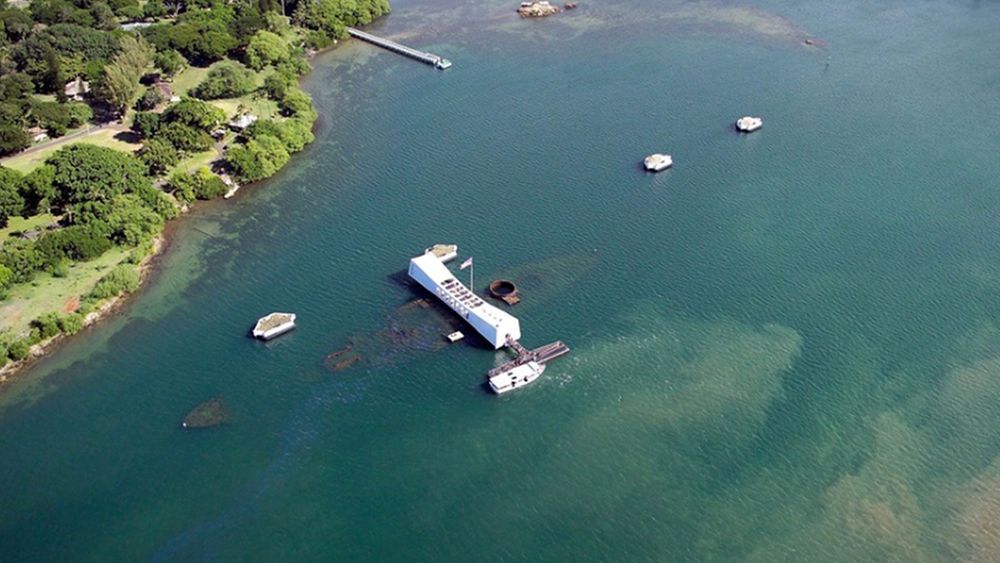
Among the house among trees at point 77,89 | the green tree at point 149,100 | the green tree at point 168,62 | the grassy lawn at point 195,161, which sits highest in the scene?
the green tree at point 168,62

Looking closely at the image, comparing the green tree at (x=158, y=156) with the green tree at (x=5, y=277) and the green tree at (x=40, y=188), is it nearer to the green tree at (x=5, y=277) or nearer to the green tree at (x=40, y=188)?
the green tree at (x=40, y=188)

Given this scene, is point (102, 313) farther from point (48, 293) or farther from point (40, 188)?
point (40, 188)

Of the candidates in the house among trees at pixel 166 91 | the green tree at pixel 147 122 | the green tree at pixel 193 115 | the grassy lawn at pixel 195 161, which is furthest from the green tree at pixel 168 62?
the grassy lawn at pixel 195 161

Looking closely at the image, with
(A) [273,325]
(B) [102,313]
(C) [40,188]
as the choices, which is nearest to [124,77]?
(C) [40,188]

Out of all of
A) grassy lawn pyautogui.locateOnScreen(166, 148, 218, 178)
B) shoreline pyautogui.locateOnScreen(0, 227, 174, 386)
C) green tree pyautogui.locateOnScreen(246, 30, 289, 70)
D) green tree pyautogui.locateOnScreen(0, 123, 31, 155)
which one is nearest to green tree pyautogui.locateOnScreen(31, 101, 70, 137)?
green tree pyautogui.locateOnScreen(0, 123, 31, 155)

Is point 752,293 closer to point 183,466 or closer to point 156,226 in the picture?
point 183,466

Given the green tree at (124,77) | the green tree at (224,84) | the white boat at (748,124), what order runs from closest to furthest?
the green tree at (124,77), the white boat at (748,124), the green tree at (224,84)

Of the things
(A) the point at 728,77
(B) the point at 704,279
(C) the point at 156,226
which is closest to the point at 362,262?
(C) the point at 156,226
